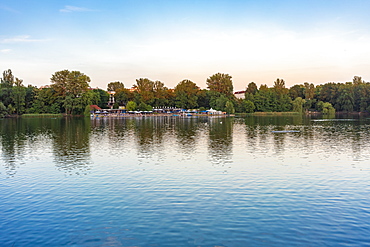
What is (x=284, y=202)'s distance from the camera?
49.0ft

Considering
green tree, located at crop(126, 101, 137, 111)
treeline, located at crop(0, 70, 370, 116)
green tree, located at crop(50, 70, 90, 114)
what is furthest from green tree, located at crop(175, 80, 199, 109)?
green tree, located at crop(50, 70, 90, 114)

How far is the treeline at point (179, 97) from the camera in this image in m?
134

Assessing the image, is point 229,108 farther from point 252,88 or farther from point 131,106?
point 131,106

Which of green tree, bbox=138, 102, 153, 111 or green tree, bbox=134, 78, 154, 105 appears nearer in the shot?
green tree, bbox=138, 102, 153, 111

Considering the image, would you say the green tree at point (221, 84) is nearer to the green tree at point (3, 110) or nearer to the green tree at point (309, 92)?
the green tree at point (309, 92)

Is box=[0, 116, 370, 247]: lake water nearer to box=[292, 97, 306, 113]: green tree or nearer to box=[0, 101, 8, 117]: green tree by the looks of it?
Result: box=[0, 101, 8, 117]: green tree

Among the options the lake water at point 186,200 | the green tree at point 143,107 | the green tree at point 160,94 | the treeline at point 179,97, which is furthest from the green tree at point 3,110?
the lake water at point 186,200

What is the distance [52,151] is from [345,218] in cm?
2749

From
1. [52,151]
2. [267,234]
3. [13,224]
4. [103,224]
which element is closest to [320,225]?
[267,234]

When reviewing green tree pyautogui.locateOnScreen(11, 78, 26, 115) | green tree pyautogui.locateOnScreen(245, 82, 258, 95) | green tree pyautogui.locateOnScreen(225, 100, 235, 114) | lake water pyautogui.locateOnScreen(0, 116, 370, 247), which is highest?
green tree pyautogui.locateOnScreen(245, 82, 258, 95)

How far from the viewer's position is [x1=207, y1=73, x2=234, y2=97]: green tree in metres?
170

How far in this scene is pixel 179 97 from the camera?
16050cm

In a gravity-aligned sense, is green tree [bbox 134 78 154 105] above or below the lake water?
above

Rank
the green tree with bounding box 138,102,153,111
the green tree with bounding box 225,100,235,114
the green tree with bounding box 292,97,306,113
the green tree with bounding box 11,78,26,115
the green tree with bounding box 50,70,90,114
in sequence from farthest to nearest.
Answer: the green tree with bounding box 292,97,306,113 < the green tree with bounding box 225,100,235,114 < the green tree with bounding box 138,102,153,111 < the green tree with bounding box 50,70,90,114 < the green tree with bounding box 11,78,26,115
